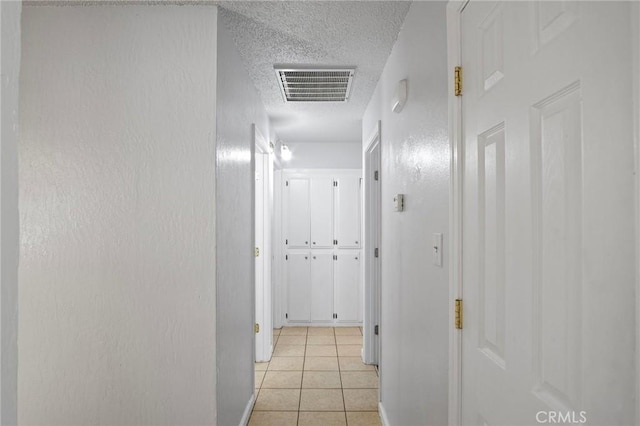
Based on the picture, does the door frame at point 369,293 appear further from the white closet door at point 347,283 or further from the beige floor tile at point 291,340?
the white closet door at point 347,283

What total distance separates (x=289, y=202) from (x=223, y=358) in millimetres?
3155

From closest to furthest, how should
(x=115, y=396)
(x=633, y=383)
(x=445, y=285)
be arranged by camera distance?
(x=633, y=383), (x=445, y=285), (x=115, y=396)

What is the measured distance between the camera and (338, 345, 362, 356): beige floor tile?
157 inches

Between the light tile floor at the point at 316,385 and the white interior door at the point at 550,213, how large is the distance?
187 cm

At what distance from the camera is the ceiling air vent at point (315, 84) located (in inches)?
105

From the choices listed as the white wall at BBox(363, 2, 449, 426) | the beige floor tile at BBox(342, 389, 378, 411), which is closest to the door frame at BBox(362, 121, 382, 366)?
the beige floor tile at BBox(342, 389, 378, 411)

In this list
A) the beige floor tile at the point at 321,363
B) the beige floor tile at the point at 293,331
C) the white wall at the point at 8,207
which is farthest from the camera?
the beige floor tile at the point at 293,331

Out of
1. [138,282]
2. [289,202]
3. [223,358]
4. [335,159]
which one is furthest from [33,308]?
[335,159]

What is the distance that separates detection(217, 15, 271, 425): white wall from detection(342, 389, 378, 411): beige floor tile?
76 centimetres

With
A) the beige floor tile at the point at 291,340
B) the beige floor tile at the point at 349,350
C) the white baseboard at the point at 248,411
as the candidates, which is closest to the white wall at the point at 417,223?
the white baseboard at the point at 248,411

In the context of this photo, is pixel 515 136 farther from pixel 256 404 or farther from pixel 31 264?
pixel 256 404

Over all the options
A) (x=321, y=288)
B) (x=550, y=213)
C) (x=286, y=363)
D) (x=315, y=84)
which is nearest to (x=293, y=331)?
(x=321, y=288)

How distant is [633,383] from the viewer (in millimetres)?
581

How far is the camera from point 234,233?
7.52 ft
